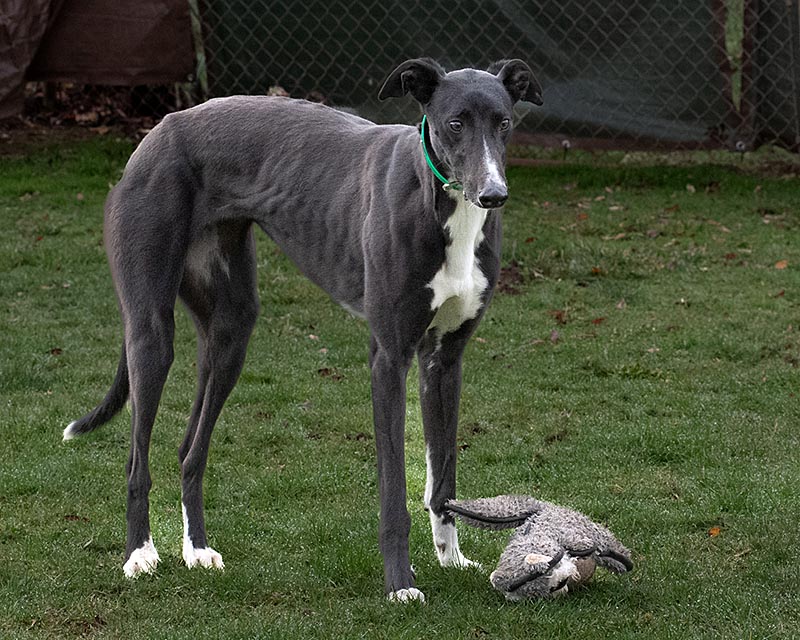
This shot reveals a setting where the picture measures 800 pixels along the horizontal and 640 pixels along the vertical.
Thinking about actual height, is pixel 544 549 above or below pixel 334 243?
below

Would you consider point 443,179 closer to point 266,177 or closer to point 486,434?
point 266,177

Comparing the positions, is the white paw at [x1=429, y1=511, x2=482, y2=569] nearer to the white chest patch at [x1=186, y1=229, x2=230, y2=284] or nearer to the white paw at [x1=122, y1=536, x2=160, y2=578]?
the white paw at [x1=122, y1=536, x2=160, y2=578]

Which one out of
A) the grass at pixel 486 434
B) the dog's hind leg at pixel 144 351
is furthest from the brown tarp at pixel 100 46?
the dog's hind leg at pixel 144 351

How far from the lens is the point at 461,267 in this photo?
3770 millimetres

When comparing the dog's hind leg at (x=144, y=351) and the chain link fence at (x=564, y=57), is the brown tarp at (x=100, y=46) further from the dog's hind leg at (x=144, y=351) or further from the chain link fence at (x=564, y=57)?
the dog's hind leg at (x=144, y=351)

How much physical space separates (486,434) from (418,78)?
234cm

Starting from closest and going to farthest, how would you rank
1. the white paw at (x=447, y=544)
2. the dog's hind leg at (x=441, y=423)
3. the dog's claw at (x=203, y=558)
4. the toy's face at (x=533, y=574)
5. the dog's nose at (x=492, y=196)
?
the dog's nose at (x=492, y=196) < the toy's face at (x=533, y=574) < the dog's hind leg at (x=441, y=423) < the white paw at (x=447, y=544) < the dog's claw at (x=203, y=558)

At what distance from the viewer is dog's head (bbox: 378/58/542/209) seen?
11.4 ft

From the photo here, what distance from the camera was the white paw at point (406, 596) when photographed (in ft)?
12.5

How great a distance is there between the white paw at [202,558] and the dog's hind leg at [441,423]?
Result: 75cm

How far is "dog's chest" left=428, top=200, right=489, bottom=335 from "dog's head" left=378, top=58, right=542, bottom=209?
0.15m

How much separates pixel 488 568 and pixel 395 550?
0.50 m

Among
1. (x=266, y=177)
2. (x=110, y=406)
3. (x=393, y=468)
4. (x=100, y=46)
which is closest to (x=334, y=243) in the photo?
(x=266, y=177)

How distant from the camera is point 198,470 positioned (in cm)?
445
